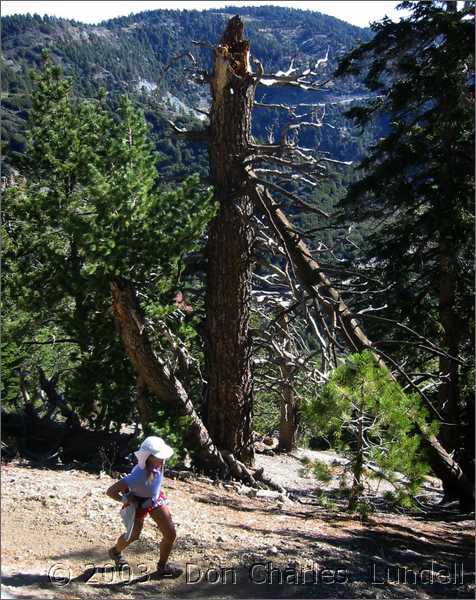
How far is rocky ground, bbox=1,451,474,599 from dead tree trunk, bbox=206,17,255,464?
1.52 m

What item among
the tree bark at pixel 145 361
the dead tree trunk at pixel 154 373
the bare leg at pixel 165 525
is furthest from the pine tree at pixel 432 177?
Result: the bare leg at pixel 165 525

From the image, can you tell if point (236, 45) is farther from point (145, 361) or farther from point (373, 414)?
point (373, 414)

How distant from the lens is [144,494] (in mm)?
5102

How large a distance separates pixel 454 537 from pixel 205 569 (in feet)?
12.7

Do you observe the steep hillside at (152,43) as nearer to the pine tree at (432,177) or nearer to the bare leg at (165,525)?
the pine tree at (432,177)

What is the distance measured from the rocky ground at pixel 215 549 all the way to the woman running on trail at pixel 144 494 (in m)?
0.32

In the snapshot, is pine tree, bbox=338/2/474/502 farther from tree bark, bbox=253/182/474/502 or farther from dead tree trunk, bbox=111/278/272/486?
dead tree trunk, bbox=111/278/272/486

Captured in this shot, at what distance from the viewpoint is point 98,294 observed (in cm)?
838

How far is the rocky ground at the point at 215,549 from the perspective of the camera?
515cm

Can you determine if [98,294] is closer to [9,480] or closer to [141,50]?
[9,480]

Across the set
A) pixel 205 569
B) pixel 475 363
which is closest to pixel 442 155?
pixel 475 363

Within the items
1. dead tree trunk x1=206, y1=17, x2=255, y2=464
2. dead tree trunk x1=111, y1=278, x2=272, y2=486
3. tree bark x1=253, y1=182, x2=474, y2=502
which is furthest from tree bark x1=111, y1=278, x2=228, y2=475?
tree bark x1=253, y1=182, x2=474, y2=502

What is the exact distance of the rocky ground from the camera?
5.15m

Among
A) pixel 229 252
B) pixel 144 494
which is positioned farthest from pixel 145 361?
pixel 144 494
